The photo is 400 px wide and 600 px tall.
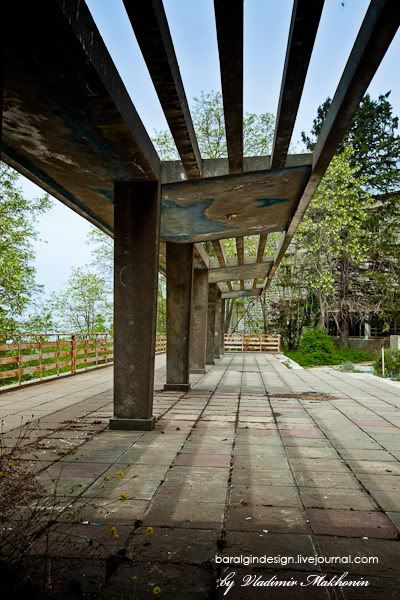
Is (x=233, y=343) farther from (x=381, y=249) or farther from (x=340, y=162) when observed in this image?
(x=340, y=162)

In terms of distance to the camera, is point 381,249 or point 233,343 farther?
point 233,343

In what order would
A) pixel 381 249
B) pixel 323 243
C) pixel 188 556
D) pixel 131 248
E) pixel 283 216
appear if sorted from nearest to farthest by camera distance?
pixel 188 556 < pixel 131 248 < pixel 283 216 < pixel 323 243 < pixel 381 249

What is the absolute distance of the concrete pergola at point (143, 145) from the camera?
9.59 ft

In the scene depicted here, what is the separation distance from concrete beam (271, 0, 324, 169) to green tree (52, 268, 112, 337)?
2440cm

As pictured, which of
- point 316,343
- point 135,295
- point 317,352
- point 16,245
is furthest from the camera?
point 316,343

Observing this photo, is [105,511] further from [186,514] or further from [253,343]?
[253,343]

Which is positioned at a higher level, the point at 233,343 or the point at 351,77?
the point at 351,77

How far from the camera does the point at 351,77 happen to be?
3703mm

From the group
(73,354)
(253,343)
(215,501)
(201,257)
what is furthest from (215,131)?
(215,501)

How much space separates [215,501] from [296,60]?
→ 3130 mm

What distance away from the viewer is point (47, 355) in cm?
1080

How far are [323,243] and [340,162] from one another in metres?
3.82

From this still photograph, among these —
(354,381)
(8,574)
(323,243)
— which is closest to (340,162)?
(323,243)

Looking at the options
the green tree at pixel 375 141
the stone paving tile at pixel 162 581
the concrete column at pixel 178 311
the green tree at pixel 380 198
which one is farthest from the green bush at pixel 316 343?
the stone paving tile at pixel 162 581
